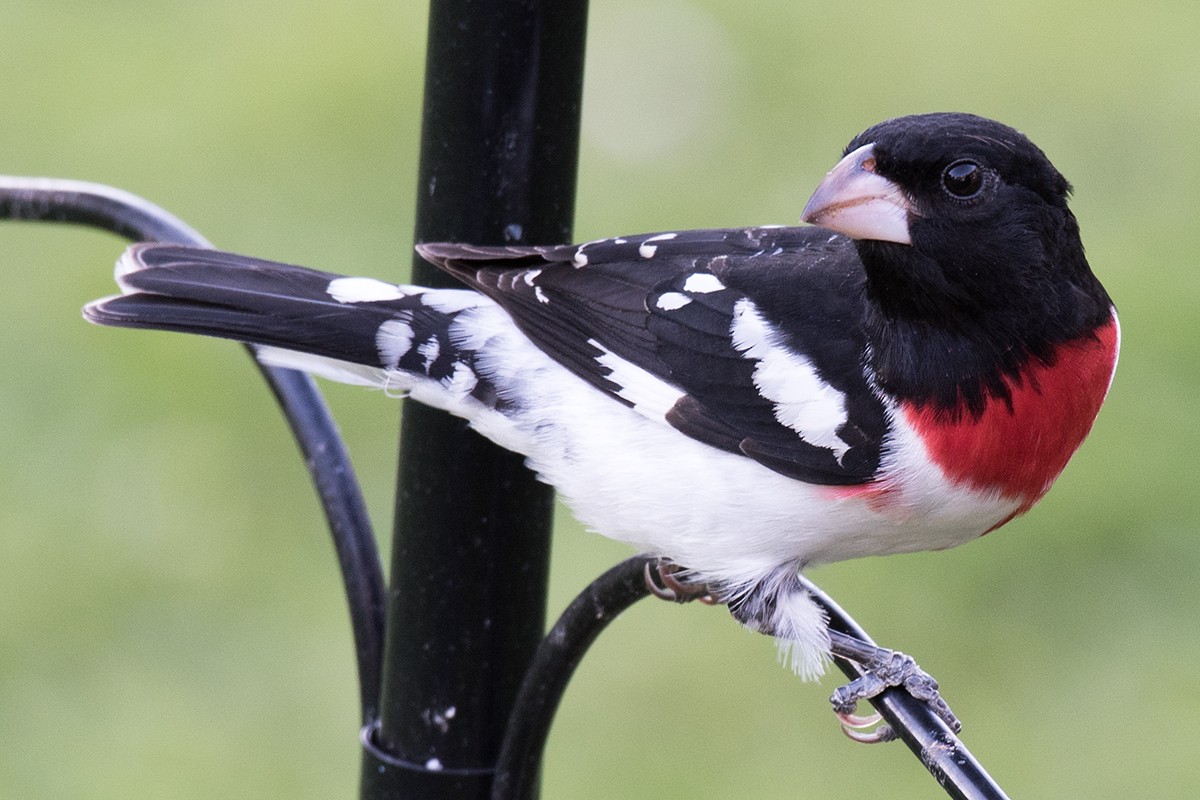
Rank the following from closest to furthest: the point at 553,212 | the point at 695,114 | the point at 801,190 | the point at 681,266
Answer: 1. the point at 553,212
2. the point at 681,266
3. the point at 801,190
4. the point at 695,114

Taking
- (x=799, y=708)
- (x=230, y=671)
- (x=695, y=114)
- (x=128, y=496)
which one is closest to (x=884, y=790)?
(x=799, y=708)

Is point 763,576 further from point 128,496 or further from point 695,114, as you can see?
point 695,114

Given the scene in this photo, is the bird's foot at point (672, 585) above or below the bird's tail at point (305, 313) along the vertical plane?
below

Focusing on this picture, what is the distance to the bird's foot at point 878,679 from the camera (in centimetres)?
222

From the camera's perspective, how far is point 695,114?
18.7ft

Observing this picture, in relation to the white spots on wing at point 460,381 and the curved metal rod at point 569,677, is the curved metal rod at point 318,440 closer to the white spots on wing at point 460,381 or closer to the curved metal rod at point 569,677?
the white spots on wing at point 460,381

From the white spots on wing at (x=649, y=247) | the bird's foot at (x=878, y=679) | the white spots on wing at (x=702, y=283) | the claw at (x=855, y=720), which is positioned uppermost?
the white spots on wing at (x=649, y=247)

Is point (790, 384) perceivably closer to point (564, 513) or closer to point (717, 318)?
point (717, 318)

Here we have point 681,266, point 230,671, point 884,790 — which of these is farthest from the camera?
point 230,671

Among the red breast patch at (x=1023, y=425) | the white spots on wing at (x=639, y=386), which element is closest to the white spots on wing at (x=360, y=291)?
the white spots on wing at (x=639, y=386)

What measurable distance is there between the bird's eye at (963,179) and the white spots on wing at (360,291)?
0.79m

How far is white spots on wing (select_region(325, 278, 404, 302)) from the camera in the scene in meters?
2.43

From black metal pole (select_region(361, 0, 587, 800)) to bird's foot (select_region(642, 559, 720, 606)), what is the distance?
0.20 metres

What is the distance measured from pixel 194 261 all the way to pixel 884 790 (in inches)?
84.6
